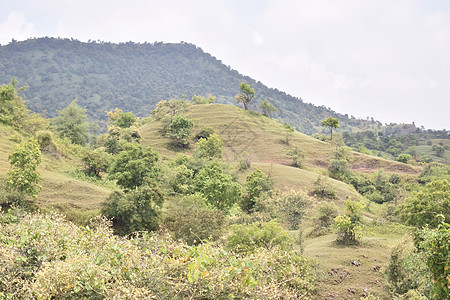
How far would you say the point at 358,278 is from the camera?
1623 cm

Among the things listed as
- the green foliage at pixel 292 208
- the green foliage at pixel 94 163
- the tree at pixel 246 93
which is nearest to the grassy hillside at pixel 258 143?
the tree at pixel 246 93

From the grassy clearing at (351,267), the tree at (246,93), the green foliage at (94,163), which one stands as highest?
the tree at (246,93)

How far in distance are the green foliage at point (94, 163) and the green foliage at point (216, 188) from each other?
32.4 ft

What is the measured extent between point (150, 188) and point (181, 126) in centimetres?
3987

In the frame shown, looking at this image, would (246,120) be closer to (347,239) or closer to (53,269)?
(347,239)

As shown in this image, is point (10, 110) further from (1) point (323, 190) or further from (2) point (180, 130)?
(1) point (323, 190)

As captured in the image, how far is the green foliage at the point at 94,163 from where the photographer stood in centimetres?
3023

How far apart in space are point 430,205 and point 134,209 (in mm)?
19844

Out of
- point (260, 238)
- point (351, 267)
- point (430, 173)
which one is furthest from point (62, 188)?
point (430, 173)

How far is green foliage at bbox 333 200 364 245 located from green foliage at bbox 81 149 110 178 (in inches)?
917

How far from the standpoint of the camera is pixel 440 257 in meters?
5.88

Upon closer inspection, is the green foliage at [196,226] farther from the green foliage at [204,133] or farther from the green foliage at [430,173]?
the green foliage at [430,173]

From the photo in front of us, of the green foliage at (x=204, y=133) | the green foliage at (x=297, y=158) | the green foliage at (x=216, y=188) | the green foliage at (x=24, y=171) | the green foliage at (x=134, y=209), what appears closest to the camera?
the green foliage at (x=24, y=171)

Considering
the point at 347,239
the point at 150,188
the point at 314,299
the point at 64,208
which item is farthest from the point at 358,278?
the point at 64,208
